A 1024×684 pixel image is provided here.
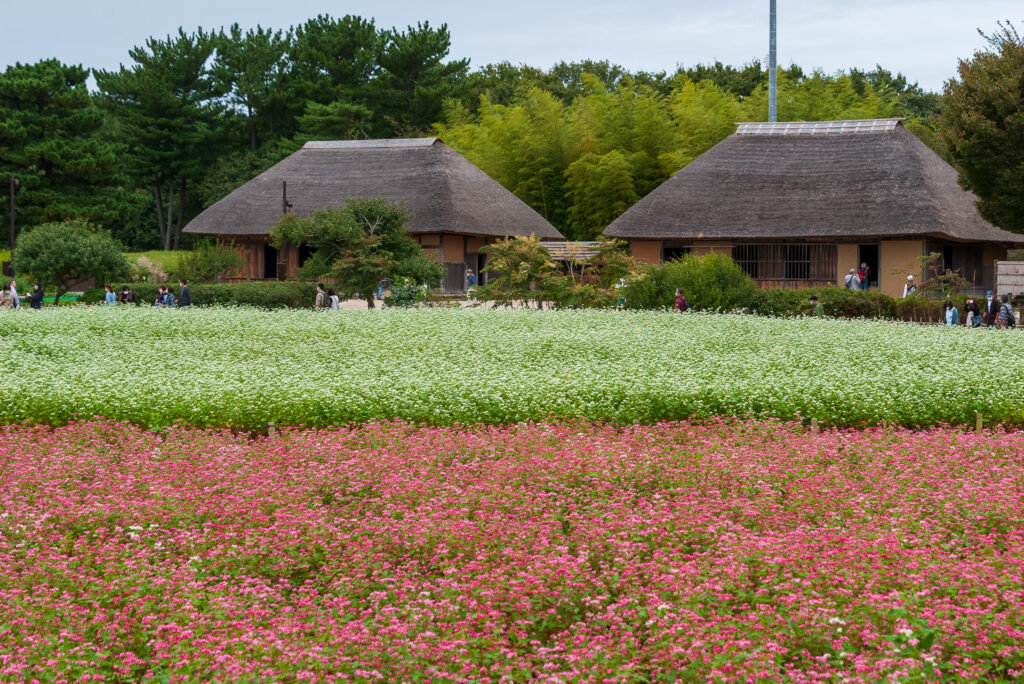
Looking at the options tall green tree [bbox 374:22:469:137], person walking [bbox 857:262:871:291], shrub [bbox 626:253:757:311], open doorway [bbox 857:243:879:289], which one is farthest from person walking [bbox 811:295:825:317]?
tall green tree [bbox 374:22:469:137]

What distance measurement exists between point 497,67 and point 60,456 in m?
64.7

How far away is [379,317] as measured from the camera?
22266 mm

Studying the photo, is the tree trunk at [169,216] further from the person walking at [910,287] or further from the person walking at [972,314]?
the person walking at [972,314]

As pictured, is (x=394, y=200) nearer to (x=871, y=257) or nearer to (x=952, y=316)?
(x=871, y=257)

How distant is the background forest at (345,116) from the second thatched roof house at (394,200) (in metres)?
3.76

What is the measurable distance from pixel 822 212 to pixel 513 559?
30.9 metres

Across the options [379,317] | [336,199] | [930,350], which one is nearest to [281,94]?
[336,199]

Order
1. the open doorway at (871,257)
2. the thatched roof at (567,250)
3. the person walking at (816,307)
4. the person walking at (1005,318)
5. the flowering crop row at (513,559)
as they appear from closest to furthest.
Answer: the flowering crop row at (513,559)
the person walking at (1005,318)
the person walking at (816,307)
the thatched roof at (567,250)
the open doorway at (871,257)

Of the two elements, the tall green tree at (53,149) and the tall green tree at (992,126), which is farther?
the tall green tree at (53,149)

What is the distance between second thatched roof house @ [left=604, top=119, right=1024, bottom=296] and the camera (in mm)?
35062

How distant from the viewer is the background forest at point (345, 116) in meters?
45.0

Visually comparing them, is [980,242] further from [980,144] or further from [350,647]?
[350,647]

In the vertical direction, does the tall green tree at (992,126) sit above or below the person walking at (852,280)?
above

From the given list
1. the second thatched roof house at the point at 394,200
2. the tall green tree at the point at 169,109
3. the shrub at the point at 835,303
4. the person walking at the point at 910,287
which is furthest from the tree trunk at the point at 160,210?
the shrub at the point at 835,303
